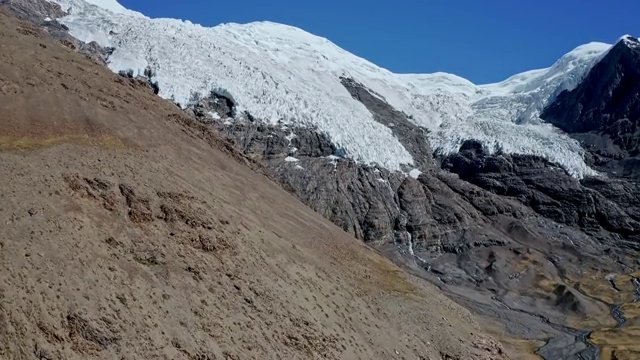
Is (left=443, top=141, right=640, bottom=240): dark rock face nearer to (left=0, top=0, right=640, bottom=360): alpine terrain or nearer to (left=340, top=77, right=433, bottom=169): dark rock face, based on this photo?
(left=0, top=0, right=640, bottom=360): alpine terrain

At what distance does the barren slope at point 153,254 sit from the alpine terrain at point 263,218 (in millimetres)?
173

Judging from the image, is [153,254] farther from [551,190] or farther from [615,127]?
[615,127]

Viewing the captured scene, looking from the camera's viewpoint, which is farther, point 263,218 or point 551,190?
point 551,190

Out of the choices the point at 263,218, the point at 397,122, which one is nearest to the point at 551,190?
the point at 397,122

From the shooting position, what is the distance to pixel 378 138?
157250 millimetres

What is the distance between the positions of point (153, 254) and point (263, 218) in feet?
60.3

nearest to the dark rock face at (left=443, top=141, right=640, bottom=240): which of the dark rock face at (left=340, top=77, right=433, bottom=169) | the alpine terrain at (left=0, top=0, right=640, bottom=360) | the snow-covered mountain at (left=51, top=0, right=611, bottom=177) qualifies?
the alpine terrain at (left=0, top=0, right=640, bottom=360)

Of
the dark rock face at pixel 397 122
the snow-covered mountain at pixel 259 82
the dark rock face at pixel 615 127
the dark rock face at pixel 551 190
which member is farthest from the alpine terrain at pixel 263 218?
the dark rock face at pixel 397 122

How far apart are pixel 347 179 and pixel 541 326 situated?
4888cm

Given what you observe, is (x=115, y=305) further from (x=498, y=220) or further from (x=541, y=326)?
(x=498, y=220)

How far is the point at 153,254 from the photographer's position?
1704 inches

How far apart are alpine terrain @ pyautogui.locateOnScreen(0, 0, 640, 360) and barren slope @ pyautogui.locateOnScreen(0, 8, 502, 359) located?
0.57 feet

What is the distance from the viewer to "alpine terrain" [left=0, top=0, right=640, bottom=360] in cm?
3909

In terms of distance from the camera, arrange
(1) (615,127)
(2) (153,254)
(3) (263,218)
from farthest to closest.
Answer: (1) (615,127) → (3) (263,218) → (2) (153,254)
